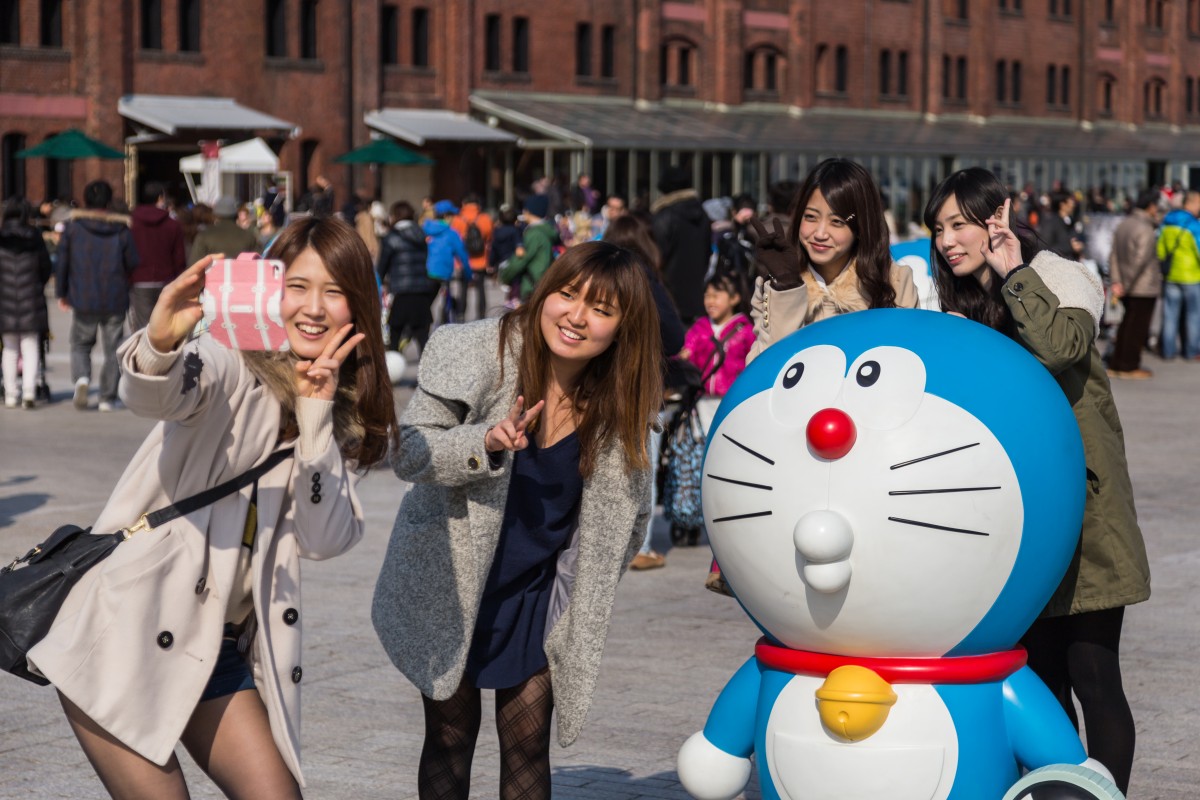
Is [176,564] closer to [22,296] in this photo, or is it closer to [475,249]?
[22,296]

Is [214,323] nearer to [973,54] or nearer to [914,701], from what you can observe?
[914,701]

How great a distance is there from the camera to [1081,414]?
4.43 m

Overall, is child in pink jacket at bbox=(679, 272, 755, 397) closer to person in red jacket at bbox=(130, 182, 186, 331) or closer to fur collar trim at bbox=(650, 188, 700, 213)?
fur collar trim at bbox=(650, 188, 700, 213)

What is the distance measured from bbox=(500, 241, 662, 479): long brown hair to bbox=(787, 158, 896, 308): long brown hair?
86cm

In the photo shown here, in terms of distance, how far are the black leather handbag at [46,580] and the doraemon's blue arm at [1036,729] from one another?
171cm

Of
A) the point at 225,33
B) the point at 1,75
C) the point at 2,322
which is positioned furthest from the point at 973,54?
the point at 2,322

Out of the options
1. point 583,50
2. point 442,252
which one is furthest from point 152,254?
point 583,50

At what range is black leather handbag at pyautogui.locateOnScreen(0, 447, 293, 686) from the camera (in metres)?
3.66

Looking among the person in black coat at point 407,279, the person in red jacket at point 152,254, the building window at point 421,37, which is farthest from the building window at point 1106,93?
the person in red jacket at point 152,254

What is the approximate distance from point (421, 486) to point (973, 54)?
59.0 metres

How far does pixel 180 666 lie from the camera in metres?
3.69

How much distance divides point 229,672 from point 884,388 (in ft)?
4.89

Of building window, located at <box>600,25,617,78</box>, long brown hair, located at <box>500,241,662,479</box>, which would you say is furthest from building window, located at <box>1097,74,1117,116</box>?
long brown hair, located at <box>500,241,662,479</box>

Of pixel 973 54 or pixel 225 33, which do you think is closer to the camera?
pixel 225 33
